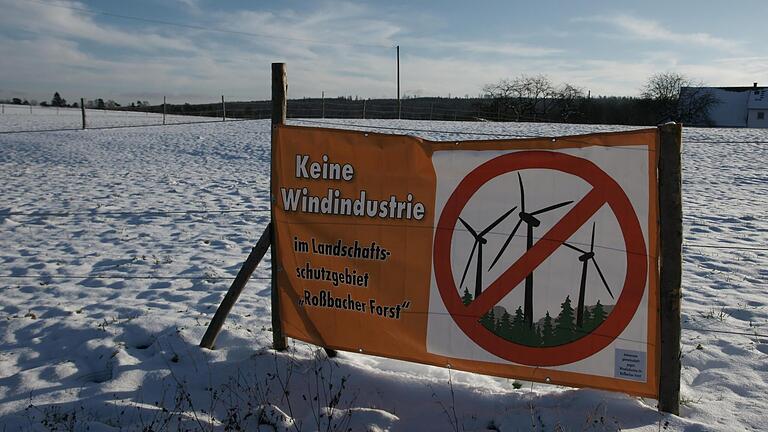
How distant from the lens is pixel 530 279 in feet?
12.7

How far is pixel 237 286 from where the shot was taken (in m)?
4.65

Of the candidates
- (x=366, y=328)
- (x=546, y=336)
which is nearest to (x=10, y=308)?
(x=366, y=328)

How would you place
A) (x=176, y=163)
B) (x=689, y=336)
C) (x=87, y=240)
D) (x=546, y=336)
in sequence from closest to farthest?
(x=546, y=336) < (x=689, y=336) < (x=87, y=240) < (x=176, y=163)

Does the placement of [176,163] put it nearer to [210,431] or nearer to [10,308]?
[10,308]

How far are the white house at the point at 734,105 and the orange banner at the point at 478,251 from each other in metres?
75.2

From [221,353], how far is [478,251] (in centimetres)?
235

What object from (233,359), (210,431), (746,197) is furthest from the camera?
(746,197)

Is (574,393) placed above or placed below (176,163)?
below

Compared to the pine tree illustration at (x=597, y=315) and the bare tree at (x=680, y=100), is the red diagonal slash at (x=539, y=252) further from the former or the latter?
the bare tree at (x=680, y=100)


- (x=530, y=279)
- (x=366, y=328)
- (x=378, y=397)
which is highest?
(x=530, y=279)

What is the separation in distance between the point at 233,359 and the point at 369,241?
157cm

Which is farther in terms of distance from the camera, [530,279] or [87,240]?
[87,240]

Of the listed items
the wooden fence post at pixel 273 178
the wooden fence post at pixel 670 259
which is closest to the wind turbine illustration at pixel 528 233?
the wooden fence post at pixel 670 259

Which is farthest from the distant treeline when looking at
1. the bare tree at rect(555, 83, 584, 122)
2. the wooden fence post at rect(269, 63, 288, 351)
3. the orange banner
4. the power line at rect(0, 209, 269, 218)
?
the orange banner
